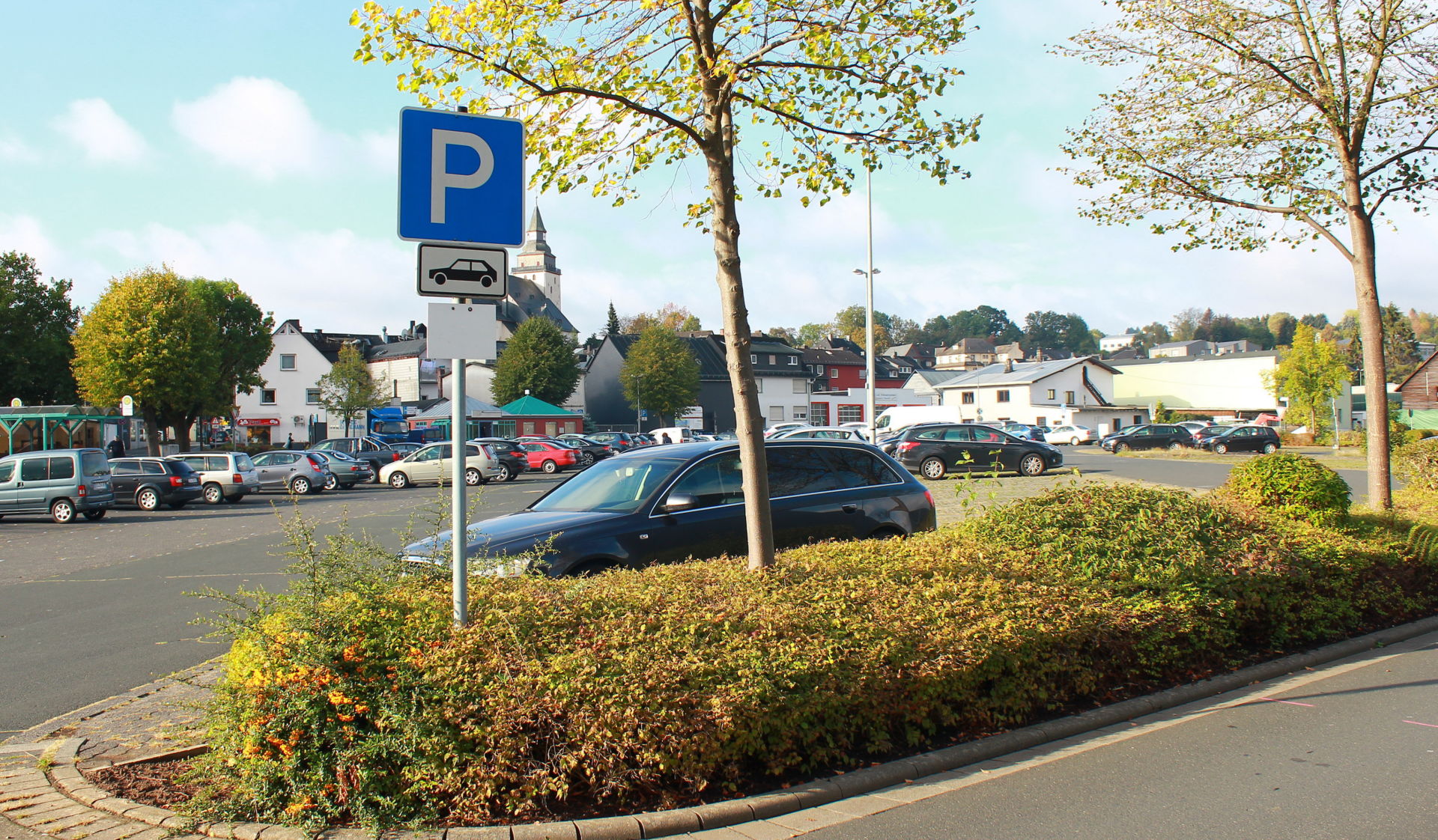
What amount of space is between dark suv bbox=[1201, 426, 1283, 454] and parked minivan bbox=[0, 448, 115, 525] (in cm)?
4420

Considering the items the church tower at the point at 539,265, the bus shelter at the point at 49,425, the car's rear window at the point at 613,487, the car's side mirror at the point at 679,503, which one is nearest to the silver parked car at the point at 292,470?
the bus shelter at the point at 49,425

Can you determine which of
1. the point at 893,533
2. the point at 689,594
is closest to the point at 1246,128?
the point at 893,533

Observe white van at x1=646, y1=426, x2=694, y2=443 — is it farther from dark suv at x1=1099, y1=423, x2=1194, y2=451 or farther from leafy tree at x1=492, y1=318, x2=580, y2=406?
leafy tree at x1=492, y1=318, x2=580, y2=406

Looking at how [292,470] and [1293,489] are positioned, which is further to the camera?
[292,470]

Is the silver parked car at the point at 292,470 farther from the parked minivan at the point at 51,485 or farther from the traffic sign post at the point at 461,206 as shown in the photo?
the traffic sign post at the point at 461,206

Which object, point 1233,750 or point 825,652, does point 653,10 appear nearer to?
point 825,652

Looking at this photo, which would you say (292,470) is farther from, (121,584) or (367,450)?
(121,584)

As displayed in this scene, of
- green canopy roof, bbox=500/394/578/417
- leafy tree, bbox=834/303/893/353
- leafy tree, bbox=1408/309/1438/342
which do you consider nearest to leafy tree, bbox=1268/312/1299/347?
leafy tree, bbox=1408/309/1438/342

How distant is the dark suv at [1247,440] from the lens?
45.4 m

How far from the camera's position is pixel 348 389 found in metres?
64.1

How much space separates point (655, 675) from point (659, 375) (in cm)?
6916

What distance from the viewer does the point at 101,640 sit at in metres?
8.38

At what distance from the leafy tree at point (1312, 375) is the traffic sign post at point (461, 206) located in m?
60.1

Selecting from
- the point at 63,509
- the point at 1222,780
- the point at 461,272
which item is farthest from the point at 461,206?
the point at 63,509
